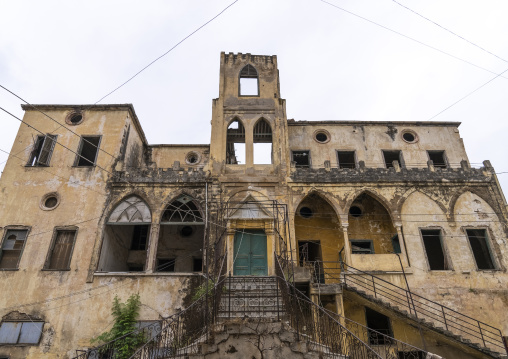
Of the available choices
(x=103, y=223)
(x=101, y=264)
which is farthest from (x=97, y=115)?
→ (x=101, y=264)

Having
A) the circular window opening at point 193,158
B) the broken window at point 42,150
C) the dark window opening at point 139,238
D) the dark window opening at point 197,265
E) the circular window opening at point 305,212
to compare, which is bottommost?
the dark window opening at point 197,265

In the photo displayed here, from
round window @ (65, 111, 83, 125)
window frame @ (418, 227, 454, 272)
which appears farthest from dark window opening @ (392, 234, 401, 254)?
round window @ (65, 111, 83, 125)

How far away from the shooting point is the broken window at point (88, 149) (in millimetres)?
19688

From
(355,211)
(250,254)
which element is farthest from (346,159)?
(250,254)

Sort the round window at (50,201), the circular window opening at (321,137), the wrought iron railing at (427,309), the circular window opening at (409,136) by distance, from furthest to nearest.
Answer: the circular window opening at (409,136) → the circular window opening at (321,137) → the round window at (50,201) → the wrought iron railing at (427,309)

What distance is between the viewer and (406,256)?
1755 centimetres

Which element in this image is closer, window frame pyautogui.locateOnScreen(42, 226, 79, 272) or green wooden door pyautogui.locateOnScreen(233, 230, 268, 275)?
window frame pyautogui.locateOnScreen(42, 226, 79, 272)

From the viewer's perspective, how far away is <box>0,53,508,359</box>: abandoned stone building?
52.0ft

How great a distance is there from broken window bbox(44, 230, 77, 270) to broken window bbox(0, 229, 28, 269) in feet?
4.51

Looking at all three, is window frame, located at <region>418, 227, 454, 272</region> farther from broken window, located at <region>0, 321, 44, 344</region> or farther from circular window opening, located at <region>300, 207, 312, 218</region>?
broken window, located at <region>0, 321, 44, 344</region>

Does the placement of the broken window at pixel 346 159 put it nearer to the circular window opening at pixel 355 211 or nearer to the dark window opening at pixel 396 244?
the circular window opening at pixel 355 211

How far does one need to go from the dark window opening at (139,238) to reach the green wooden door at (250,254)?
6.51 meters

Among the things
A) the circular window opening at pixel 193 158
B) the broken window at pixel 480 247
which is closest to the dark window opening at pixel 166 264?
the circular window opening at pixel 193 158

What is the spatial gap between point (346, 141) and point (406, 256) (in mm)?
7734
